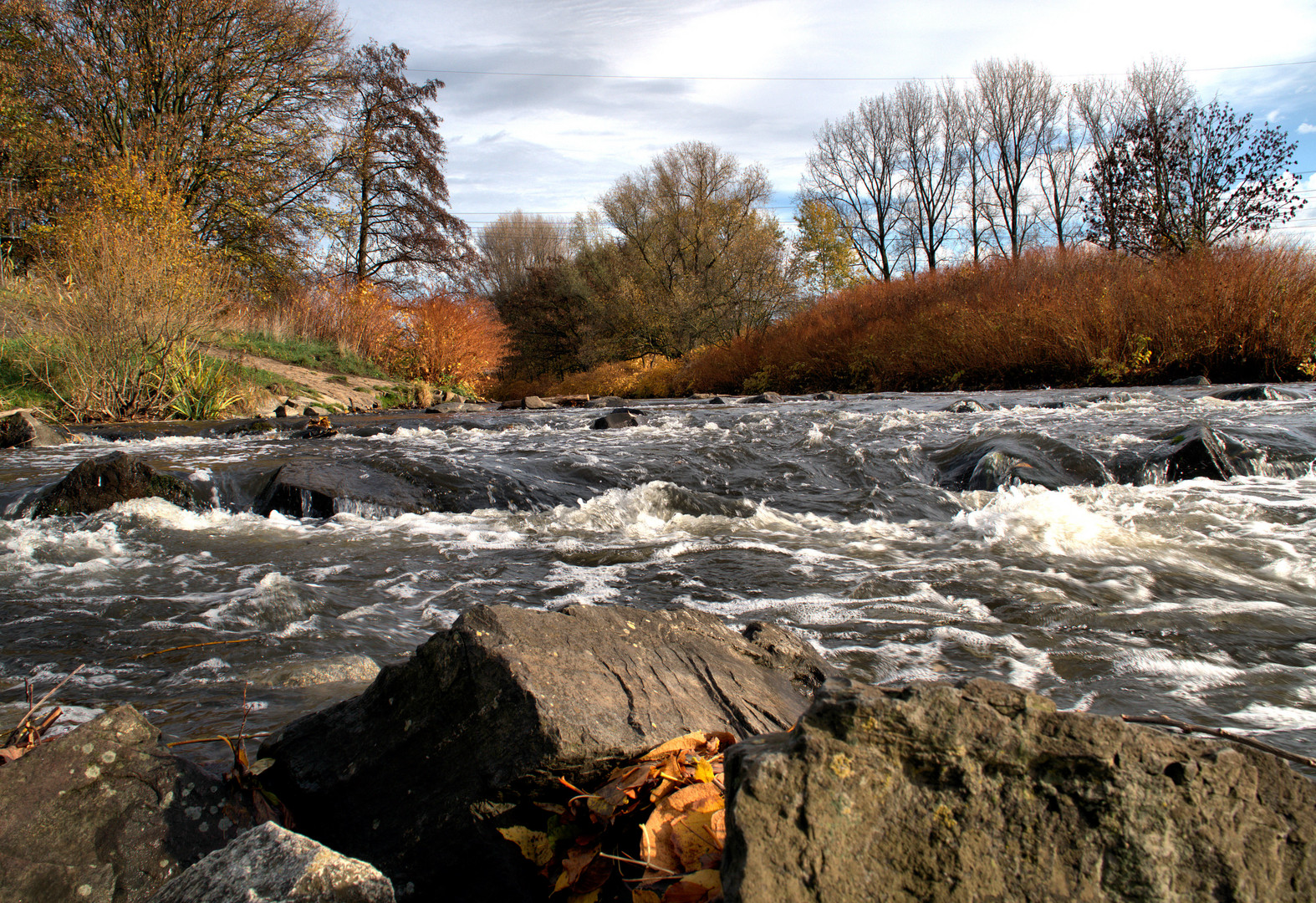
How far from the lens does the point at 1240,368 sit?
13219mm

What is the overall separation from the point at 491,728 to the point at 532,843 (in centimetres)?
23

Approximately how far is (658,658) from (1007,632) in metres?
1.92

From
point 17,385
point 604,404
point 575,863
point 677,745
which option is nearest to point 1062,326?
point 604,404

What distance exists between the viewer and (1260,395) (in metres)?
9.86

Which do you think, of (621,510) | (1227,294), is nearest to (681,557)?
(621,510)

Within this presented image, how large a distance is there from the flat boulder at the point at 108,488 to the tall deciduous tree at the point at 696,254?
2605 centimetres

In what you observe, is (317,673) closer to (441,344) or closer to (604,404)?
(604,404)

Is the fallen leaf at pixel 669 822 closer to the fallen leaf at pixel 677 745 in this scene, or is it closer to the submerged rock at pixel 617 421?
the fallen leaf at pixel 677 745

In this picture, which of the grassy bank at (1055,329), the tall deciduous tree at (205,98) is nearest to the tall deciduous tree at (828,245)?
the grassy bank at (1055,329)

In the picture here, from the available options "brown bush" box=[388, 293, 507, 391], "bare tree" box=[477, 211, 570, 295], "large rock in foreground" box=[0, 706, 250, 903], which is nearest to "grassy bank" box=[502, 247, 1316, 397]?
"brown bush" box=[388, 293, 507, 391]

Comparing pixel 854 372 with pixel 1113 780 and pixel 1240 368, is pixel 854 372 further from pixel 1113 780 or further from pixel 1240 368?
pixel 1113 780

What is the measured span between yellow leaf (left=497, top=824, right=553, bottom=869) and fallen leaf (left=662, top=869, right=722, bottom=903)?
31cm

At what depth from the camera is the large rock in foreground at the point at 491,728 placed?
1.42 m

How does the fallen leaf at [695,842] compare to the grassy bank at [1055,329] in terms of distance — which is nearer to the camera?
the fallen leaf at [695,842]
